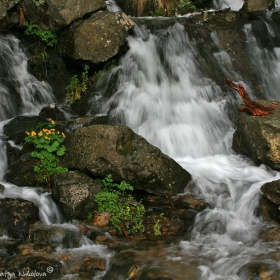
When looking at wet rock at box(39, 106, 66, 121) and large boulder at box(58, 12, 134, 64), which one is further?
large boulder at box(58, 12, 134, 64)

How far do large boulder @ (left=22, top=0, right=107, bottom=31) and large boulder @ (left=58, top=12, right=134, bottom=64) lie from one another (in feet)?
1.50

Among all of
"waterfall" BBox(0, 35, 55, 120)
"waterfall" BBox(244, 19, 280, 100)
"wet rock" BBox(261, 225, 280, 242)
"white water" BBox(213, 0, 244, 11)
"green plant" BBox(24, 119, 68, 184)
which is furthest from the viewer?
"white water" BBox(213, 0, 244, 11)

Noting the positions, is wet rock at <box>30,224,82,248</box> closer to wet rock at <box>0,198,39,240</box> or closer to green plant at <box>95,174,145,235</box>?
wet rock at <box>0,198,39,240</box>

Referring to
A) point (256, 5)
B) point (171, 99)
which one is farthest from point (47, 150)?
point (256, 5)

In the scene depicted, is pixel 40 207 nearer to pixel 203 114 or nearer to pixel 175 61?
pixel 203 114

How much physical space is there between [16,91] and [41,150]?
2.86 metres

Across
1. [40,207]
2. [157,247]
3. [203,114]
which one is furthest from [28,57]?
[157,247]

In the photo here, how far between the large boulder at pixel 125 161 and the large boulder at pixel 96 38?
3340mm

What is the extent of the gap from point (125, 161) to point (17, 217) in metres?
1.85

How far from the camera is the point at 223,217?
565cm

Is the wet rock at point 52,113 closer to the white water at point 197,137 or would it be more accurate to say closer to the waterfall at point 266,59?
the white water at point 197,137

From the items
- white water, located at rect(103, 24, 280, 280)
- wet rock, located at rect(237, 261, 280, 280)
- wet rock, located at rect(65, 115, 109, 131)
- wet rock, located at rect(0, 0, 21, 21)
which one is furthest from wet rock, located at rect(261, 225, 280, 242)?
wet rock, located at rect(0, 0, 21, 21)

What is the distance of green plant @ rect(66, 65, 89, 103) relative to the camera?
9383 mm

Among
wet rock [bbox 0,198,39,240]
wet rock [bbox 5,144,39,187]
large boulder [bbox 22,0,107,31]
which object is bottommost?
wet rock [bbox 0,198,39,240]
